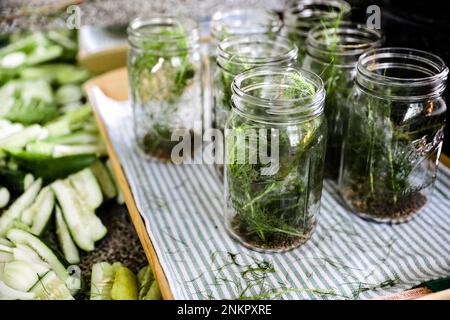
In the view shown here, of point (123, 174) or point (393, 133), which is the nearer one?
point (393, 133)

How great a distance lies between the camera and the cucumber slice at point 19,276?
877 mm

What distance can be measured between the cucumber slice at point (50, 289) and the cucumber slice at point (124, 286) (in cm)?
7

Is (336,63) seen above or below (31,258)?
above

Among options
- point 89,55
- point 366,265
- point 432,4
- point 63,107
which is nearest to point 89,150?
point 63,107

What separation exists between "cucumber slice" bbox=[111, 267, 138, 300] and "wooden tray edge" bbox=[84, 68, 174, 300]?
0.18ft

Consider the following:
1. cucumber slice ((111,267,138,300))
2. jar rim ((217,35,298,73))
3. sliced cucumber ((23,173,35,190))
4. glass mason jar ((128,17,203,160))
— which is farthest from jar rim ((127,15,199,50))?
cucumber slice ((111,267,138,300))

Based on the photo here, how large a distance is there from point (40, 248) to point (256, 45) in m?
0.51

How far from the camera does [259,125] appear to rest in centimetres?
85

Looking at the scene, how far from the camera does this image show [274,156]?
2.82 ft

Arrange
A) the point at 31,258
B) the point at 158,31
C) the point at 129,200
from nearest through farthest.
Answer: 1. the point at 31,258
2. the point at 129,200
3. the point at 158,31

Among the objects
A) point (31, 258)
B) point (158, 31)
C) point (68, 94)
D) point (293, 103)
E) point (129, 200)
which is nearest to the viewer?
point (293, 103)

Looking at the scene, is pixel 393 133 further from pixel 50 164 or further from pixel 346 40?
pixel 50 164

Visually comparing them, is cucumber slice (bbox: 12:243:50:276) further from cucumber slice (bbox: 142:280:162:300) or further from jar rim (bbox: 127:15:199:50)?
jar rim (bbox: 127:15:199:50)

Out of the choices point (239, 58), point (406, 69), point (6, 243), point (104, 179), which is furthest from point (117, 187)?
point (406, 69)
